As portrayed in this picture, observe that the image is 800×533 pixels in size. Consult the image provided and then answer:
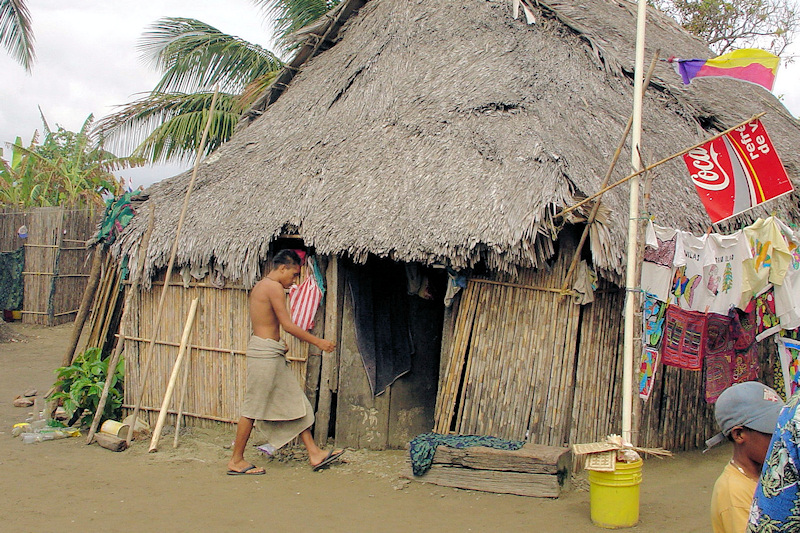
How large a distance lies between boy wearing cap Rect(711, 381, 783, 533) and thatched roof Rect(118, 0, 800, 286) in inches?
106

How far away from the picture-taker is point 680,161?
21.7ft

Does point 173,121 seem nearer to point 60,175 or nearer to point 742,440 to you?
point 60,175

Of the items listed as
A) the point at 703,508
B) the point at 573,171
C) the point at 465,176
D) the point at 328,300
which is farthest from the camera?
Answer: the point at 328,300

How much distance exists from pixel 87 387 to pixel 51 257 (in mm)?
7141

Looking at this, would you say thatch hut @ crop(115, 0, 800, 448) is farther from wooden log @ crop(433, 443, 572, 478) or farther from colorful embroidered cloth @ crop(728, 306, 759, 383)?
colorful embroidered cloth @ crop(728, 306, 759, 383)

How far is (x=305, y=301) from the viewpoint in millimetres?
6270

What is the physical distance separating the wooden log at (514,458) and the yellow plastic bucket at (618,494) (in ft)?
1.75

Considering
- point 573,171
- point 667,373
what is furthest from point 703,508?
point 573,171

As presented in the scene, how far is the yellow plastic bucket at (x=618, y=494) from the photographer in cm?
436

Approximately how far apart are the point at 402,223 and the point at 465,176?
65 centimetres

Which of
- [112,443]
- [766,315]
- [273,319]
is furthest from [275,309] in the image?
[766,315]

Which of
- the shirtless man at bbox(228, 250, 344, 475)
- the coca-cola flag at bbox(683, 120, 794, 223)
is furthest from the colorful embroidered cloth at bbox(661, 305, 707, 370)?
the shirtless man at bbox(228, 250, 344, 475)

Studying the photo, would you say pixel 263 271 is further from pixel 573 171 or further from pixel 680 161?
pixel 680 161

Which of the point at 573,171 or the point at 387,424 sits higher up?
the point at 573,171
